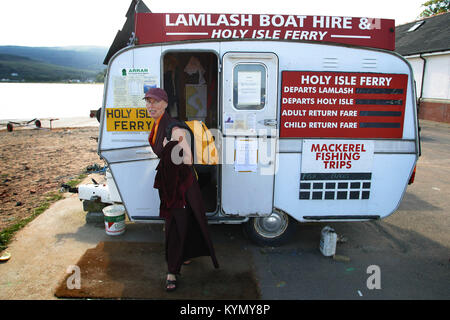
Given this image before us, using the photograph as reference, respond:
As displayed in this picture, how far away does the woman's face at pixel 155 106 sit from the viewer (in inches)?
133

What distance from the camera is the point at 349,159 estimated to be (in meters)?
Result: 4.07

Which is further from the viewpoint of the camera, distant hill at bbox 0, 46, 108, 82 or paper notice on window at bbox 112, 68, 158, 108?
distant hill at bbox 0, 46, 108, 82

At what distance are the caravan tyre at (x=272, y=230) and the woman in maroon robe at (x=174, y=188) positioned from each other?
99 cm

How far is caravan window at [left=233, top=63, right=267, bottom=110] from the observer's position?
385 cm

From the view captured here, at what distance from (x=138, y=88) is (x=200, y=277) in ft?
7.69

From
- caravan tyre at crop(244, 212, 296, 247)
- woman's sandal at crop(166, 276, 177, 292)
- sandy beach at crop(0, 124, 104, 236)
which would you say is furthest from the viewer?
sandy beach at crop(0, 124, 104, 236)

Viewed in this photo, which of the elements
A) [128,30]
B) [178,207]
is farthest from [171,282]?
[128,30]

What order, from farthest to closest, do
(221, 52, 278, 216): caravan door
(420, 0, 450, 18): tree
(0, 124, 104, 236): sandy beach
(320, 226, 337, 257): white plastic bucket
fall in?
(420, 0, 450, 18): tree, (0, 124, 104, 236): sandy beach, (320, 226, 337, 257): white plastic bucket, (221, 52, 278, 216): caravan door

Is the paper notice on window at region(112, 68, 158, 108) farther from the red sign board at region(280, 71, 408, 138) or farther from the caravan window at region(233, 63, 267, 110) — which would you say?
the red sign board at region(280, 71, 408, 138)

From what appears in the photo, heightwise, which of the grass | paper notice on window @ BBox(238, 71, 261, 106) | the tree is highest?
the tree

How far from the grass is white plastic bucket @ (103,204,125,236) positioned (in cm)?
129

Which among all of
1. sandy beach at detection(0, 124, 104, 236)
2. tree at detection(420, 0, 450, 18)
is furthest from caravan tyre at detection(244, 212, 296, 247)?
tree at detection(420, 0, 450, 18)

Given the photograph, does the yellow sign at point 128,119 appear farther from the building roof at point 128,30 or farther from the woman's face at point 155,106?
the building roof at point 128,30

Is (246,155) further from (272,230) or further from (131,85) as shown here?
(131,85)
